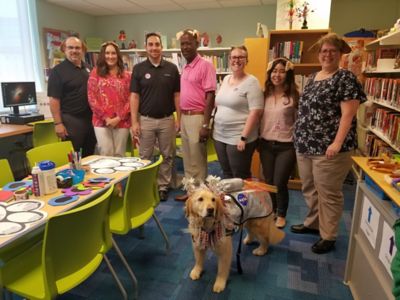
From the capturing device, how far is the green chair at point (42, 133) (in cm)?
341

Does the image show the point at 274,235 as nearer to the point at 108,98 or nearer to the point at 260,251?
the point at 260,251

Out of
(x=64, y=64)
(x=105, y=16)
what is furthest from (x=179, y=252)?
(x=105, y=16)

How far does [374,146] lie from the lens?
335 centimetres

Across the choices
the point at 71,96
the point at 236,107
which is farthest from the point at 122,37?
the point at 236,107

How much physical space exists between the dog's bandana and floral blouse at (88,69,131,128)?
1.50 meters

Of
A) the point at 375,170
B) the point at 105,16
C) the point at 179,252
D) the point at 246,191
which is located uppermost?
the point at 105,16

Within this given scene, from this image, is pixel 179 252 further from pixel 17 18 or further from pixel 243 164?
pixel 17 18

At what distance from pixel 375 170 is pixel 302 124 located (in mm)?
584

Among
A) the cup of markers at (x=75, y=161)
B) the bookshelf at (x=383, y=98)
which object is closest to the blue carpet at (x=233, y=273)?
the cup of markers at (x=75, y=161)

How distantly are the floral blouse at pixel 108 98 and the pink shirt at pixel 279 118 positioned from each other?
1350 millimetres

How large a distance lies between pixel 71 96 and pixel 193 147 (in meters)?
1.30

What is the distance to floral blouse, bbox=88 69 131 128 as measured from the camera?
2762 millimetres

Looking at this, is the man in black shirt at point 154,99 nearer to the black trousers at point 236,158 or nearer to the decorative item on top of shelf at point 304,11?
the black trousers at point 236,158

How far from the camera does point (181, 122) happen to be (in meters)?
2.88
